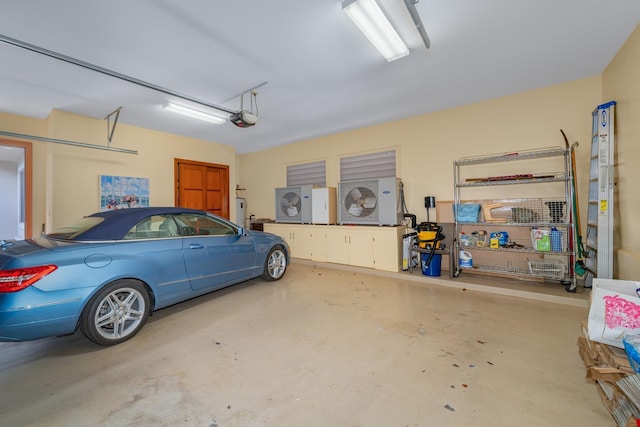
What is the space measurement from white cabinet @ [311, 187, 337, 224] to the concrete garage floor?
2.48 m

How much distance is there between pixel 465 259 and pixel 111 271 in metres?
4.58

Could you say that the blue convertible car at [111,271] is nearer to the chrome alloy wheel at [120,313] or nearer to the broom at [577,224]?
the chrome alloy wheel at [120,313]

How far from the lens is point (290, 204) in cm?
580

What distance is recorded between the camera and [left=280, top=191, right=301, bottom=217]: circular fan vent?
568 cm

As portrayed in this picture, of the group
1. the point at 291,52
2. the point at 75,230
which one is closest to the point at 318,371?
the point at 75,230

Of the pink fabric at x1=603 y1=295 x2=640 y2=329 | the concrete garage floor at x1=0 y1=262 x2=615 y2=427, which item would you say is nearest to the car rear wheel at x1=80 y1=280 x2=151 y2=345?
the concrete garage floor at x1=0 y1=262 x2=615 y2=427

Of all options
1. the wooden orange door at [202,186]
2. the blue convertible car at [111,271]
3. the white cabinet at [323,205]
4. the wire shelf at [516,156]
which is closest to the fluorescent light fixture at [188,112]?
the blue convertible car at [111,271]

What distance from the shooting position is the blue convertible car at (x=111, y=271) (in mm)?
1819

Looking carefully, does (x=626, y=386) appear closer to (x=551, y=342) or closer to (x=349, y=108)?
(x=551, y=342)

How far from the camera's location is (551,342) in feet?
7.18

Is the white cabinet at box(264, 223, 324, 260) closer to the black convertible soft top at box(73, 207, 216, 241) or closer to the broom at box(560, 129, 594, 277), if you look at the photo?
the black convertible soft top at box(73, 207, 216, 241)

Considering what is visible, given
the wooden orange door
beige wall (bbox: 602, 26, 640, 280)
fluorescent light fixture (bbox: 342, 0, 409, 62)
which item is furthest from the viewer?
the wooden orange door

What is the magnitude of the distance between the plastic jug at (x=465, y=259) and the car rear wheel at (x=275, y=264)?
2922mm

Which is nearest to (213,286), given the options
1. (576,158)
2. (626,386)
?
(626,386)
